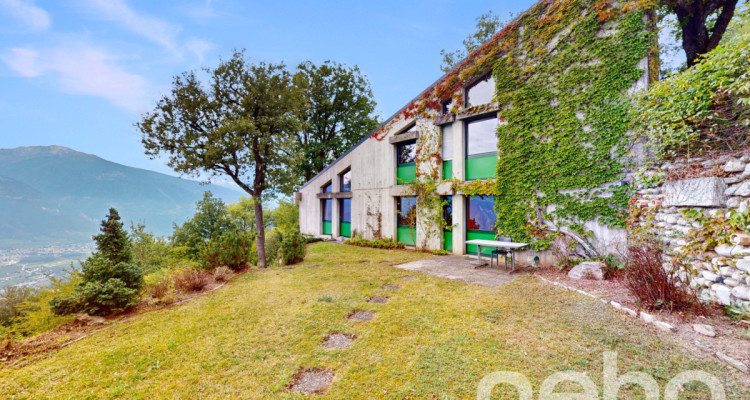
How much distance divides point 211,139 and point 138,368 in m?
6.93

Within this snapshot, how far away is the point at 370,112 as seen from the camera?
23641 mm

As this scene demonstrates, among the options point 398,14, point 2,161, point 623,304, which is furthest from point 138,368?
point 2,161

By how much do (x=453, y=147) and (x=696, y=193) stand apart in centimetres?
658

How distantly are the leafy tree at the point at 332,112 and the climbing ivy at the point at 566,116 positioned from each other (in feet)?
49.6

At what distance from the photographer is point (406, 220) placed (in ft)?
39.0

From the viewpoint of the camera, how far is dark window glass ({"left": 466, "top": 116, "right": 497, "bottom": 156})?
945 centimetres

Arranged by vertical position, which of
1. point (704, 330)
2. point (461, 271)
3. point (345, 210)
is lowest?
point (461, 271)

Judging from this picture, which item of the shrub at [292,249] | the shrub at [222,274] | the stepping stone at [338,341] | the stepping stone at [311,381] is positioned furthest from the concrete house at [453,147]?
the stepping stone at [311,381]

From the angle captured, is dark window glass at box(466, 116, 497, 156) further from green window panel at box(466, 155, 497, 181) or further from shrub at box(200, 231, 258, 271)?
shrub at box(200, 231, 258, 271)

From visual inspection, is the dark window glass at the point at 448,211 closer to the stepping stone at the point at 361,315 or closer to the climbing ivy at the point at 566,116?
the climbing ivy at the point at 566,116

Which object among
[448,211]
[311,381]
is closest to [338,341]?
[311,381]

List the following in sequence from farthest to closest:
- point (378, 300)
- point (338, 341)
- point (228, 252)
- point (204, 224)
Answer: point (204, 224), point (228, 252), point (378, 300), point (338, 341)

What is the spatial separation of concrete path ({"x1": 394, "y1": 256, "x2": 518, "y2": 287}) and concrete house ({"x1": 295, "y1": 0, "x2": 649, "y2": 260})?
1756mm

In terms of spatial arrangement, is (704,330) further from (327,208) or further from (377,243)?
(327,208)
